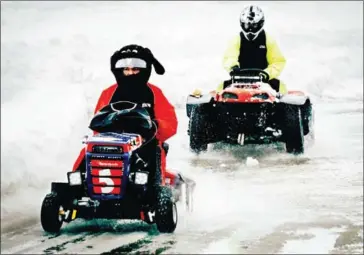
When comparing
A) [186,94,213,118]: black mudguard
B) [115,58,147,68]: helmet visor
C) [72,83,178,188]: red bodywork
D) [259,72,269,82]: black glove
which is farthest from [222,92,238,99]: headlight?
[115,58,147,68]: helmet visor

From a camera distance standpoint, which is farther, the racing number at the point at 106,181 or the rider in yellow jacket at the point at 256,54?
the rider in yellow jacket at the point at 256,54

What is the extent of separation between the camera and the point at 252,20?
583 centimetres

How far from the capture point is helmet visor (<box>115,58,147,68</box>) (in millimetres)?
3542

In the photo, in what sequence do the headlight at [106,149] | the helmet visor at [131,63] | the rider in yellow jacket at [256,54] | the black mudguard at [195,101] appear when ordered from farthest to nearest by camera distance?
the rider in yellow jacket at [256,54]
the black mudguard at [195,101]
the helmet visor at [131,63]
the headlight at [106,149]

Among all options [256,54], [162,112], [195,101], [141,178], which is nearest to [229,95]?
[195,101]

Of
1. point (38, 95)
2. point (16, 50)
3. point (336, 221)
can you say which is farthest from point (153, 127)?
point (16, 50)

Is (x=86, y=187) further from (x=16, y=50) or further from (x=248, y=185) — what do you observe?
(x=16, y=50)

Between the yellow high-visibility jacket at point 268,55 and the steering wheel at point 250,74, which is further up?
the yellow high-visibility jacket at point 268,55

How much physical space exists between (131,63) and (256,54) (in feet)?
8.68

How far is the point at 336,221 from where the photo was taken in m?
3.82

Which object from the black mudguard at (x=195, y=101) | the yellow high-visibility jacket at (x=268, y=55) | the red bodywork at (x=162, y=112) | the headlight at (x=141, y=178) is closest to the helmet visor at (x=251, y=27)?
the yellow high-visibility jacket at (x=268, y=55)

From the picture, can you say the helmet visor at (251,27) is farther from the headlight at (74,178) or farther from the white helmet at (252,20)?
the headlight at (74,178)

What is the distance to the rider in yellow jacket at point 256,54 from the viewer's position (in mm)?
5934

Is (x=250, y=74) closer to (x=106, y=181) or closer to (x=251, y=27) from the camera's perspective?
(x=251, y=27)
